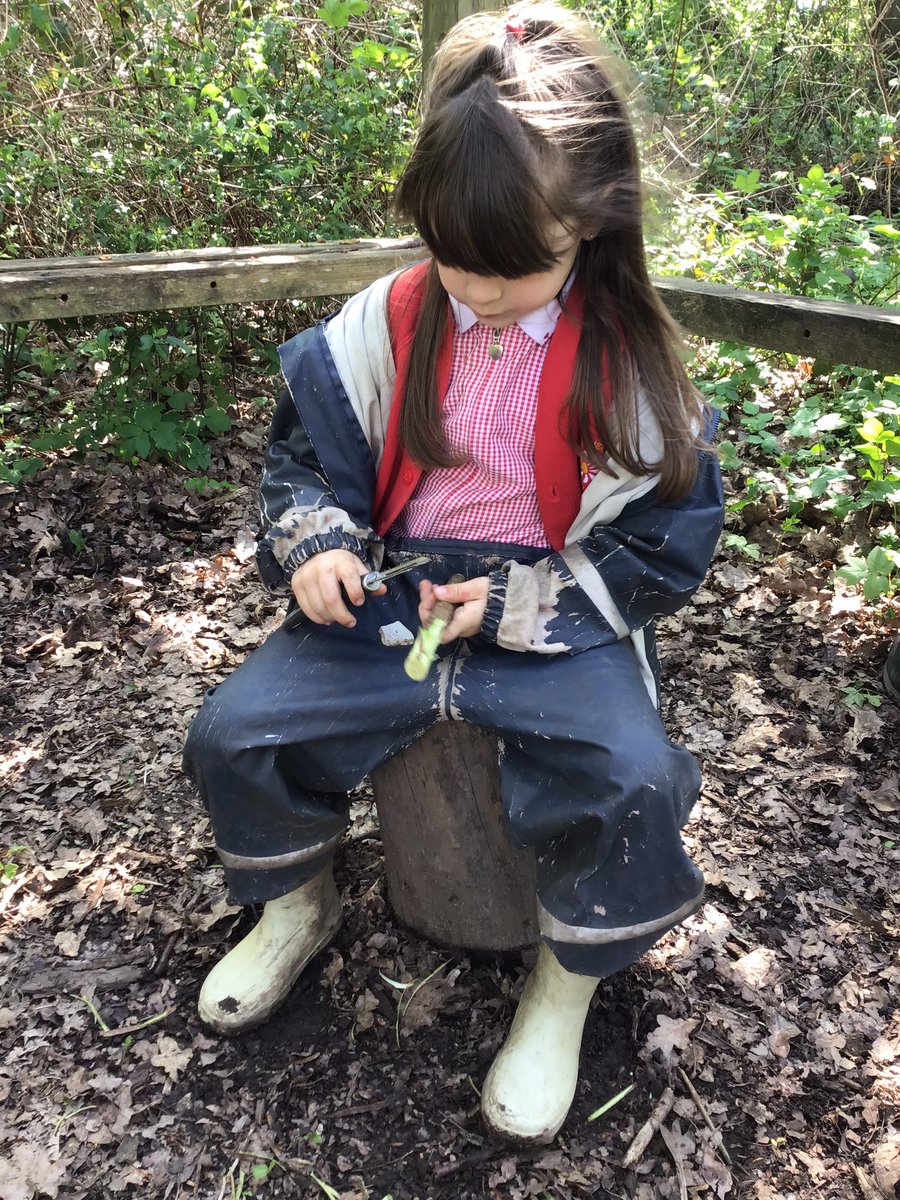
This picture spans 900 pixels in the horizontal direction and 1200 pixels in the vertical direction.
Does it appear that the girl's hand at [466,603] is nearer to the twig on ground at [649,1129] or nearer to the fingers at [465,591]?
the fingers at [465,591]

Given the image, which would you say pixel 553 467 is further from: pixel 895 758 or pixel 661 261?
pixel 661 261

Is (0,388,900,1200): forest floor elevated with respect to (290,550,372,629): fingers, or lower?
lower

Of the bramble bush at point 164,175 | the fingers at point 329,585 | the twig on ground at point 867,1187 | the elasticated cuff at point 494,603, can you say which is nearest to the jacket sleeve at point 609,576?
the elasticated cuff at point 494,603

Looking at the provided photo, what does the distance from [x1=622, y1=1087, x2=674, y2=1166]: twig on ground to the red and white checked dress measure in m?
1.11

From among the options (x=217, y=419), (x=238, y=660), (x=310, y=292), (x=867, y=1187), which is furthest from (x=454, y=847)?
(x=217, y=419)

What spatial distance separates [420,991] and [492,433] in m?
1.21

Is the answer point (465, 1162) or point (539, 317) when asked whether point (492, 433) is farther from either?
point (465, 1162)

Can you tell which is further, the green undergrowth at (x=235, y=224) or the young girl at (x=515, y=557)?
the green undergrowth at (x=235, y=224)

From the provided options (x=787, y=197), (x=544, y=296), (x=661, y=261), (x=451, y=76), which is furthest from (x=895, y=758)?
(x=787, y=197)

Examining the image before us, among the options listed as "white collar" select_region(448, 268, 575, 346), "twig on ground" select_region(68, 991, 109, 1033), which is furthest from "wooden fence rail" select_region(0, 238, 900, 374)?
"twig on ground" select_region(68, 991, 109, 1033)

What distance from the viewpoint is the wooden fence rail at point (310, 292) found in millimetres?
2914

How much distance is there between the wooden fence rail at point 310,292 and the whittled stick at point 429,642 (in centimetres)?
139

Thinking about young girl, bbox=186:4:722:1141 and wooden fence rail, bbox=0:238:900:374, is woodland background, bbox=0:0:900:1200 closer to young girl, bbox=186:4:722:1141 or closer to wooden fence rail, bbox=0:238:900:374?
young girl, bbox=186:4:722:1141

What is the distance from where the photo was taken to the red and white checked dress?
1727 millimetres
